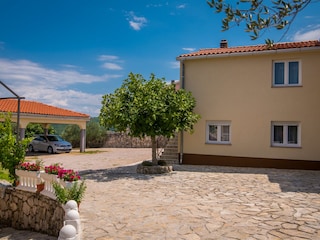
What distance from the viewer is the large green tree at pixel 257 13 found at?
3692mm

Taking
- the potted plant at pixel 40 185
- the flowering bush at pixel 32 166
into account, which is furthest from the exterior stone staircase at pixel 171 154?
the potted plant at pixel 40 185

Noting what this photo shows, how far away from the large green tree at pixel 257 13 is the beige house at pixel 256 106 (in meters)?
11.5

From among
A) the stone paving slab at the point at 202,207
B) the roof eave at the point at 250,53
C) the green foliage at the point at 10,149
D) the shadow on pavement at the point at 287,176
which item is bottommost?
the stone paving slab at the point at 202,207

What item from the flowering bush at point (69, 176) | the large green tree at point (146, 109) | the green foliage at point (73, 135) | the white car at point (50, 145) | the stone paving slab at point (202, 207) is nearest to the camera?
the stone paving slab at point (202, 207)

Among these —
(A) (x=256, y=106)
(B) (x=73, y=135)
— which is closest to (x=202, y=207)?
(A) (x=256, y=106)

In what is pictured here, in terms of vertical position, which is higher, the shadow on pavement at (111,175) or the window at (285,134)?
the window at (285,134)

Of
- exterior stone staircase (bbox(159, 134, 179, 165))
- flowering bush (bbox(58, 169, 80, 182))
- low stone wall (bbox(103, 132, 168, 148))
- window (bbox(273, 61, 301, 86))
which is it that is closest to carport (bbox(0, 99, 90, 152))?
low stone wall (bbox(103, 132, 168, 148))

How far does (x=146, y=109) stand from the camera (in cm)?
1258

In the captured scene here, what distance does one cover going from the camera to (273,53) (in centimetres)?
1476

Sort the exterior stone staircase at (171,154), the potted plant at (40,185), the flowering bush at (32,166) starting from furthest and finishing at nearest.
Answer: the exterior stone staircase at (171,154) → the flowering bush at (32,166) → the potted plant at (40,185)

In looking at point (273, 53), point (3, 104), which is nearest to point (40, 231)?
point (273, 53)

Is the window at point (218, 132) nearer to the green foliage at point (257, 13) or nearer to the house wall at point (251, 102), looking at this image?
the house wall at point (251, 102)

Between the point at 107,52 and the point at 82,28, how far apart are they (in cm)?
237

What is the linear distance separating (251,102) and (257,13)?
11901 millimetres
